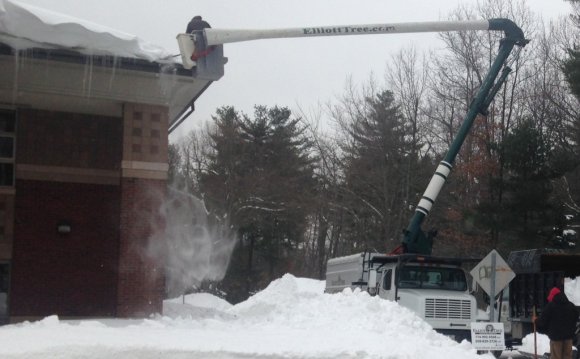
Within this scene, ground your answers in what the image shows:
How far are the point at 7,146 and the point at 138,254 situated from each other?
3.74m

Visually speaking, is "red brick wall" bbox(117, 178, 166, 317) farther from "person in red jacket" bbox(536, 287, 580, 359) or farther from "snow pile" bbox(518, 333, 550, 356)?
"snow pile" bbox(518, 333, 550, 356)

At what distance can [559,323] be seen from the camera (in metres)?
16.1

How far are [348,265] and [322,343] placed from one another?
36.5 feet

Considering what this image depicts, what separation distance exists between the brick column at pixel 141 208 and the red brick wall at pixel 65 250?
3.14 feet

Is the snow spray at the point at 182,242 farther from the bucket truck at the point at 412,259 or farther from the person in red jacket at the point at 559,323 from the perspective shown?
the person in red jacket at the point at 559,323

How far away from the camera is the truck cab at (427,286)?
19.6 m

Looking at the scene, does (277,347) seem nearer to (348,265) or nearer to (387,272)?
(387,272)

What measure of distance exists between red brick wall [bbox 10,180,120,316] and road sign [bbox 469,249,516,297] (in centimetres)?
809

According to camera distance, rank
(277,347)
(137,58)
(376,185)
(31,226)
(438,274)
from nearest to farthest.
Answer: (277,347), (137,58), (31,226), (438,274), (376,185)

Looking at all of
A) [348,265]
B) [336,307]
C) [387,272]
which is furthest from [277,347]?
[348,265]

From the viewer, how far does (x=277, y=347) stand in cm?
1222

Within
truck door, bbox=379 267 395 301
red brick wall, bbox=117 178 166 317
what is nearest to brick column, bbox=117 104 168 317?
red brick wall, bbox=117 178 166 317

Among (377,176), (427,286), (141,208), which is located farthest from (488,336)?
(377,176)

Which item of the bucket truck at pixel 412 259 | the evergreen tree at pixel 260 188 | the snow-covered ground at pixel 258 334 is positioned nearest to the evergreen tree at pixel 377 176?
the evergreen tree at pixel 260 188
